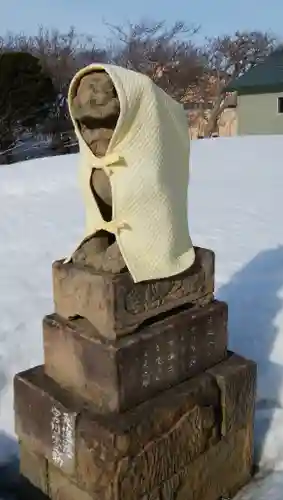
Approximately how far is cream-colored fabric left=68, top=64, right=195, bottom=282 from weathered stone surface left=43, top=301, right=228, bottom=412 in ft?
0.66

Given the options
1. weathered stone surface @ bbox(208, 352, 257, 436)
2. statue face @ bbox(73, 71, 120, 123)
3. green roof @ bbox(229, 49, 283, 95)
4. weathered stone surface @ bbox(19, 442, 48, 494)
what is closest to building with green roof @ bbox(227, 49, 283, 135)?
green roof @ bbox(229, 49, 283, 95)

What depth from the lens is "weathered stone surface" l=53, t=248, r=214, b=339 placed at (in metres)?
1.67

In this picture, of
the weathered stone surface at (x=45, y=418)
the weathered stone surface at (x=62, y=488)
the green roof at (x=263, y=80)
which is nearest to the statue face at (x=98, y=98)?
the weathered stone surface at (x=45, y=418)

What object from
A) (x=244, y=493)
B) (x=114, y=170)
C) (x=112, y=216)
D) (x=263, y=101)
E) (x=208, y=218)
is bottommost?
(x=244, y=493)

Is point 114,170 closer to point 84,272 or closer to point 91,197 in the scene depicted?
point 91,197

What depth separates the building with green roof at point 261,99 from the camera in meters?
14.2

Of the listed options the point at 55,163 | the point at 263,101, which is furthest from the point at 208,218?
the point at 263,101

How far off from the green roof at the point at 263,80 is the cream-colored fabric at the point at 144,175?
13.2 meters

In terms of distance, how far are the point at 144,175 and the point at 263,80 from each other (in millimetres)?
13726

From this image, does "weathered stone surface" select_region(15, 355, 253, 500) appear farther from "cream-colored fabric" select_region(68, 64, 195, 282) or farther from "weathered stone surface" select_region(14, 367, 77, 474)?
"cream-colored fabric" select_region(68, 64, 195, 282)

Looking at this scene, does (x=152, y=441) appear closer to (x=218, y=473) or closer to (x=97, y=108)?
(x=218, y=473)

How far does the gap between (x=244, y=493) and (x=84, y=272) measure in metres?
1.05

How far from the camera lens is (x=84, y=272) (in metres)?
1.73

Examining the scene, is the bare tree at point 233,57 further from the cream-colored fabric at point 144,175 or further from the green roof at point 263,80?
the cream-colored fabric at point 144,175
